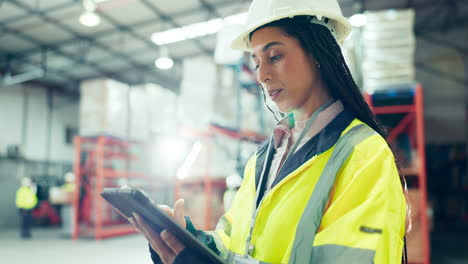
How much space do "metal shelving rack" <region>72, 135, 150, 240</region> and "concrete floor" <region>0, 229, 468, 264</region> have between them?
789mm

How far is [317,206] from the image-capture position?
1029 millimetres

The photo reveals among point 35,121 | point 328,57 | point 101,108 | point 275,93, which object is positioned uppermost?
point 35,121

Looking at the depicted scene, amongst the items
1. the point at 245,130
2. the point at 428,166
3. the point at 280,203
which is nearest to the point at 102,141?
the point at 245,130

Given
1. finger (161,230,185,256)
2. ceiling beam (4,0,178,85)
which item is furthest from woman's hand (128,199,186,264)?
ceiling beam (4,0,178,85)

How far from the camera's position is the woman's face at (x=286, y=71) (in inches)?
49.3

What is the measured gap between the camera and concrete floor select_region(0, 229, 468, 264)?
7094 millimetres

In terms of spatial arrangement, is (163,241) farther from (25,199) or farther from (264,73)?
(25,199)

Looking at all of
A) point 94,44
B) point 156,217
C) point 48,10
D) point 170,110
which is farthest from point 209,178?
point 94,44

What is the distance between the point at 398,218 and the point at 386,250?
0.10m

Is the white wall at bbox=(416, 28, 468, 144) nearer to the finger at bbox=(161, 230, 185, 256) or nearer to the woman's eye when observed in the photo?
the woman's eye

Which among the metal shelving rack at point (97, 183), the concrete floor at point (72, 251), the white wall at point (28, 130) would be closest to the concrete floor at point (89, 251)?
the concrete floor at point (72, 251)

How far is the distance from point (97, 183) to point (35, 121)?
8956 mm

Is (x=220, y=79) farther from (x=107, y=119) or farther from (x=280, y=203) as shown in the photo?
(x=280, y=203)

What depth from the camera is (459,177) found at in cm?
1332
